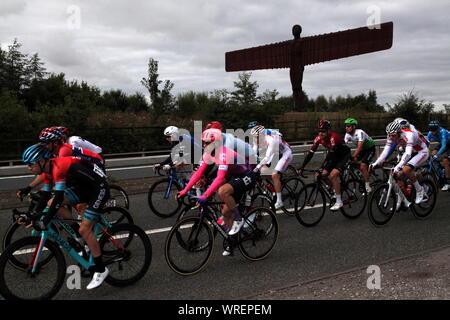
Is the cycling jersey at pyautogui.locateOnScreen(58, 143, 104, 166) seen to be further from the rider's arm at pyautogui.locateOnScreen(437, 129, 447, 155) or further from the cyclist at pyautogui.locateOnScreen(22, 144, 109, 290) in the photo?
the rider's arm at pyautogui.locateOnScreen(437, 129, 447, 155)

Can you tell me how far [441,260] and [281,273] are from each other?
213cm

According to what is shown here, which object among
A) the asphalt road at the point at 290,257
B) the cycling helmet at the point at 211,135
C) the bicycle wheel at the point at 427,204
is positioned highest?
the cycling helmet at the point at 211,135

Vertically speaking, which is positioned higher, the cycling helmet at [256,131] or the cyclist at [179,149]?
the cycling helmet at [256,131]

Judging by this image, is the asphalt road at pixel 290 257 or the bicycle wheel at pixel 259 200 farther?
the bicycle wheel at pixel 259 200

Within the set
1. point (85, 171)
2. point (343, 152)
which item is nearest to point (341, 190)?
point (343, 152)

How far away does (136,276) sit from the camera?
16.4 feet

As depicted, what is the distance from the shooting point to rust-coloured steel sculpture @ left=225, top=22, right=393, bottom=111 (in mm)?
25922

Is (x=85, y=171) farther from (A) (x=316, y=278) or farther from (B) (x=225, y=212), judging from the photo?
(A) (x=316, y=278)

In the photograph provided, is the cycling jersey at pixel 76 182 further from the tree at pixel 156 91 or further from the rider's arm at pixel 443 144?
the tree at pixel 156 91

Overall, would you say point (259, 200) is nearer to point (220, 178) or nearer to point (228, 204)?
point (228, 204)

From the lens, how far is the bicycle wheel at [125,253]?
4.85 meters

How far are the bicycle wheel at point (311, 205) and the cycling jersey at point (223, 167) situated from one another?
180 centimetres

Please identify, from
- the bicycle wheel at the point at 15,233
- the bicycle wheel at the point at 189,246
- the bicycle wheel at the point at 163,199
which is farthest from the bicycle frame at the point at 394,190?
the bicycle wheel at the point at 15,233
